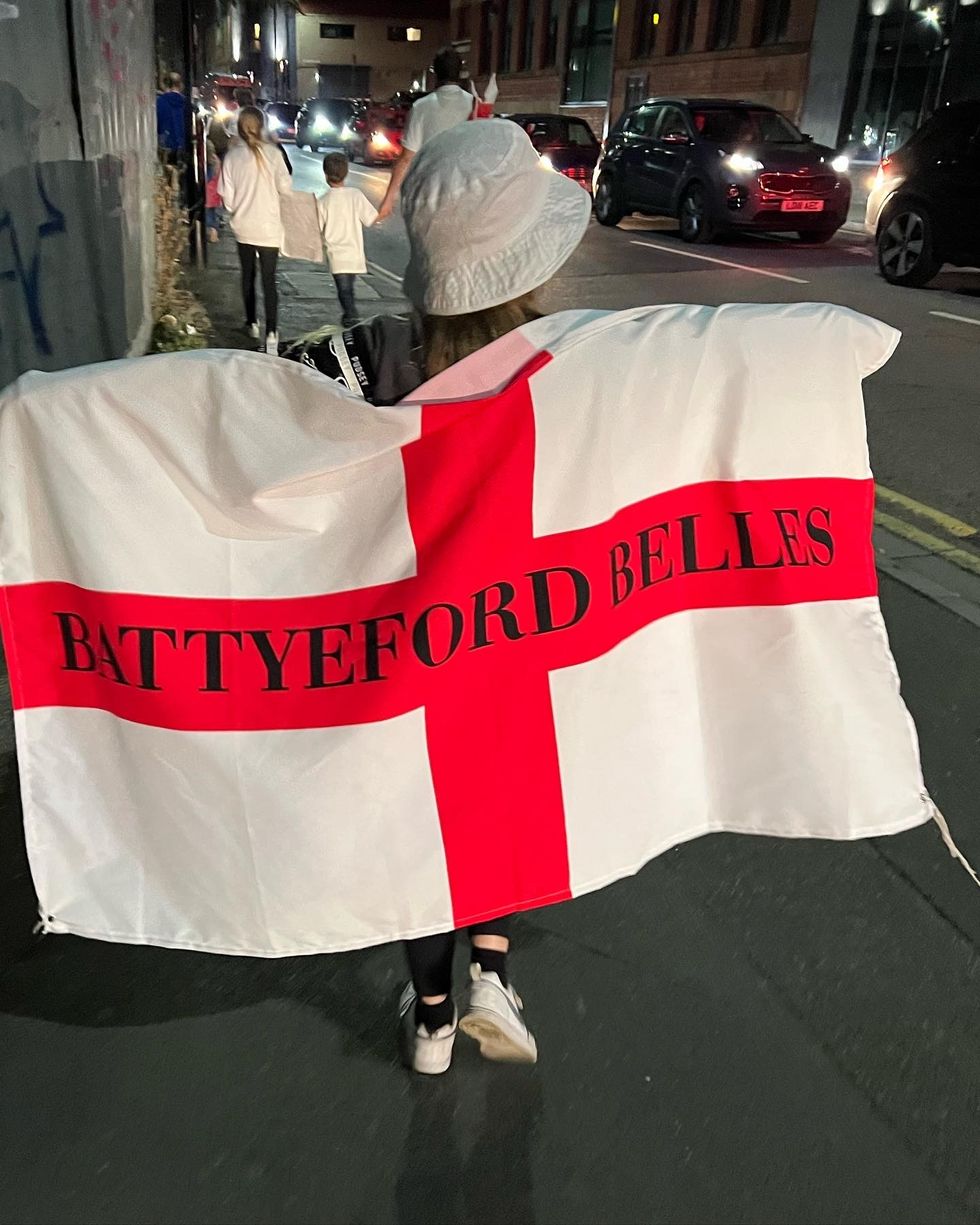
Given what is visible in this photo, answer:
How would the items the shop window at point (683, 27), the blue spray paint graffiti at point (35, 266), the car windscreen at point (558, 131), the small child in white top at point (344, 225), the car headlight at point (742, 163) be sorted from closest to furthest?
the blue spray paint graffiti at point (35, 266), the small child in white top at point (344, 225), the car headlight at point (742, 163), the car windscreen at point (558, 131), the shop window at point (683, 27)

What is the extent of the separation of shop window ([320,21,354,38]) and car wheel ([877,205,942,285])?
67.6 m

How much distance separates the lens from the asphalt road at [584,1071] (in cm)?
206

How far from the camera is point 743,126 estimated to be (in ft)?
53.8

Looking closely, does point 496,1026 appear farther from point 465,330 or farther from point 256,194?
point 256,194

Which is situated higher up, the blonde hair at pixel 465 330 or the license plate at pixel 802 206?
the blonde hair at pixel 465 330

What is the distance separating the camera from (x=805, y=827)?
2168 mm

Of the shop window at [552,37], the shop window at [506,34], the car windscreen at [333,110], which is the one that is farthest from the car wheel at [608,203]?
the shop window at [506,34]

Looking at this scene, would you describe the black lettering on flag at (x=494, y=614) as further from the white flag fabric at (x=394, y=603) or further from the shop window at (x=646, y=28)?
the shop window at (x=646, y=28)

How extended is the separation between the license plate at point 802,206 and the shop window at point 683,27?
Answer: 651 inches

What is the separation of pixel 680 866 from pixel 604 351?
1.59 m

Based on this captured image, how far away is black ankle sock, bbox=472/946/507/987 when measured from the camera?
2.38 metres

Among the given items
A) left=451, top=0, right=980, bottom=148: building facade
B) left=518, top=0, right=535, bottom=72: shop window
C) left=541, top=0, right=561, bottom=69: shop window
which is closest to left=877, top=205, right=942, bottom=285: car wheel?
left=451, top=0, right=980, bottom=148: building facade

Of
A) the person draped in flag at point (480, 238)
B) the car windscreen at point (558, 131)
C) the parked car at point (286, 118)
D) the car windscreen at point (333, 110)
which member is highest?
the person draped in flag at point (480, 238)

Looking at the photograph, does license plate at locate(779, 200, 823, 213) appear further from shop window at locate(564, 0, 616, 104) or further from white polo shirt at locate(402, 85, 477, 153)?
shop window at locate(564, 0, 616, 104)
